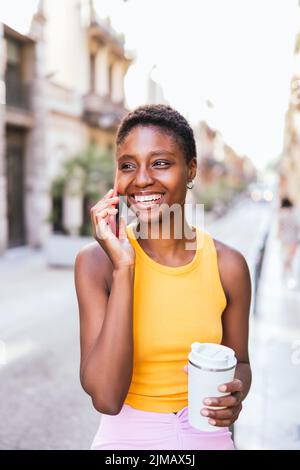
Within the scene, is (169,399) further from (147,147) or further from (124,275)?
(147,147)

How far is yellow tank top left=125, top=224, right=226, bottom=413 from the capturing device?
4.80 feet

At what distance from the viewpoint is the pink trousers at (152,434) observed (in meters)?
1.43

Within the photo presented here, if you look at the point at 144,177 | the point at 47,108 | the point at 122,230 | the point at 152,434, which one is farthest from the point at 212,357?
the point at 47,108

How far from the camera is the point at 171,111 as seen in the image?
1569 millimetres

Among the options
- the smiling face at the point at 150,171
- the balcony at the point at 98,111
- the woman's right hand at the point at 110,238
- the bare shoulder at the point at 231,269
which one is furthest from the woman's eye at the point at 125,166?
the balcony at the point at 98,111

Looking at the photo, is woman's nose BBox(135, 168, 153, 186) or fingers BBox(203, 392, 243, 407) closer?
fingers BBox(203, 392, 243, 407)

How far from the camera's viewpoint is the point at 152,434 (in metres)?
1.43

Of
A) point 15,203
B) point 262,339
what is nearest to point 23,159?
point 15,203

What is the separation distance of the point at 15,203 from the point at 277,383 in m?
9.34

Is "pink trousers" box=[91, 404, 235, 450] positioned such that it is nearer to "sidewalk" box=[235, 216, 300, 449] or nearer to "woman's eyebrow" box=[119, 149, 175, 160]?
"woman's eyebrow" box=[119, 149, 175, 160]

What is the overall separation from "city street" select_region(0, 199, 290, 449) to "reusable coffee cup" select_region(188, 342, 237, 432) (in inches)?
77.6

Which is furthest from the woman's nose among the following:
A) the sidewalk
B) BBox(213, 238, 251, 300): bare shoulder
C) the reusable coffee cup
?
the sidewalk

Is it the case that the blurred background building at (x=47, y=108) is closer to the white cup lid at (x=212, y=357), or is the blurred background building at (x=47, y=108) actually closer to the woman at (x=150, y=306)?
the woman at (x=150, y=306)
